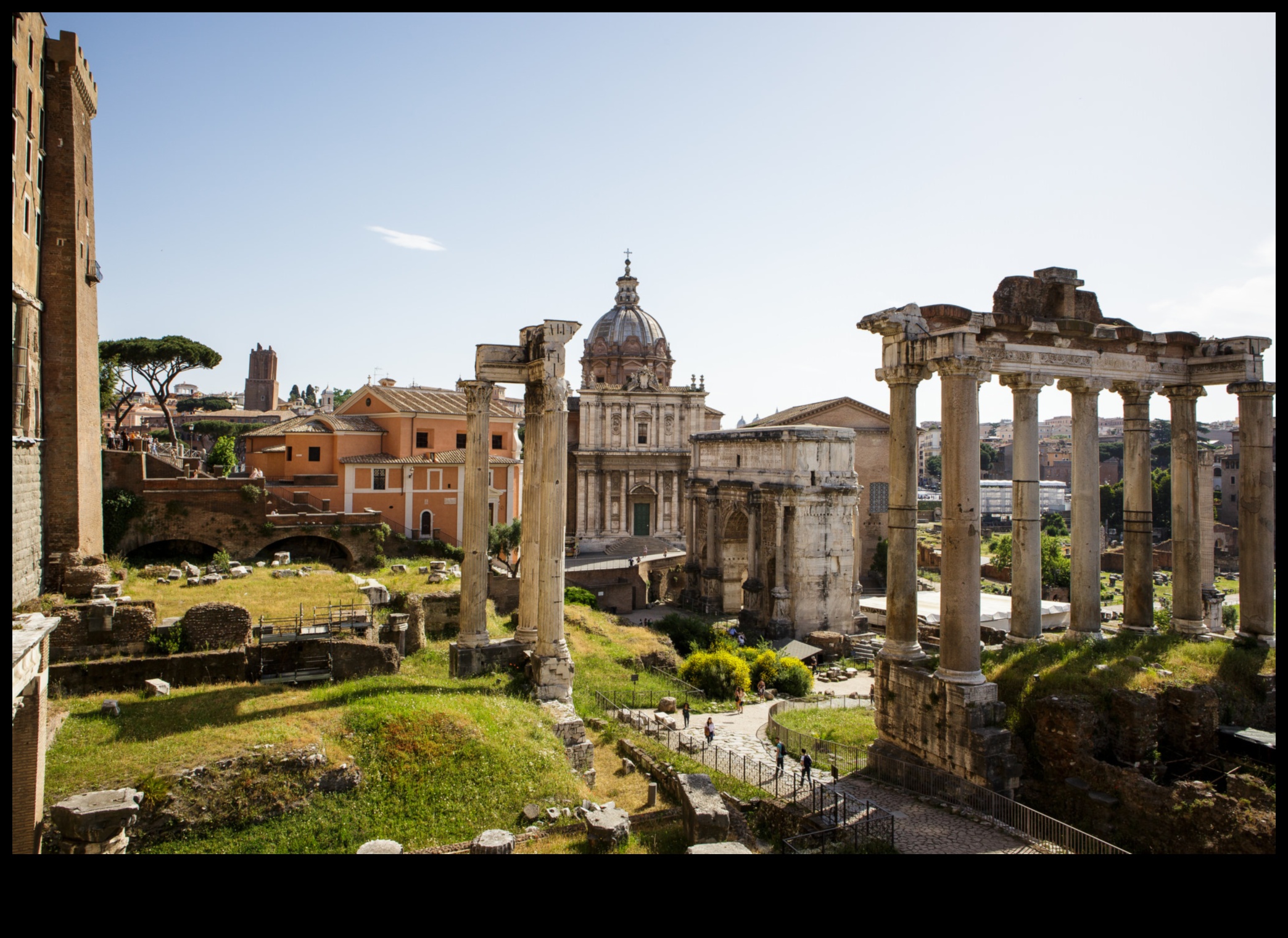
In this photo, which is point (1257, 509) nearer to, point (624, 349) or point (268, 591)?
point (268, 591)

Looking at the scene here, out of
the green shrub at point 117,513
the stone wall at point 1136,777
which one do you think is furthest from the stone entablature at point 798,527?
the green shrub at point 117,513

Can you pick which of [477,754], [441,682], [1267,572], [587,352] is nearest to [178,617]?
[441,682]

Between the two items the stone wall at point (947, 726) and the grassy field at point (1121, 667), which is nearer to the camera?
the stone wall at point (947, 726)

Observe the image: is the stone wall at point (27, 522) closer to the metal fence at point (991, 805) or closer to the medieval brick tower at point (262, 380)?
the metal fence at point (991, 805)

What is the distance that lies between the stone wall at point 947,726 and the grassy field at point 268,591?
505 inches

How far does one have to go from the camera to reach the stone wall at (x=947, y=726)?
1092cm

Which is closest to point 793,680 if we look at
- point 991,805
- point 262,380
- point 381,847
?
point 991,805

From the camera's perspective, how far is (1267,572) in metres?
13.4

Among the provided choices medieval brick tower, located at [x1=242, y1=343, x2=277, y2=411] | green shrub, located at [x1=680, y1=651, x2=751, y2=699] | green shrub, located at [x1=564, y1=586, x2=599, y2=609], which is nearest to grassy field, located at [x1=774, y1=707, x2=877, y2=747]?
green shrub, located at [x1=680, y1=651, x2=751, y2=699]

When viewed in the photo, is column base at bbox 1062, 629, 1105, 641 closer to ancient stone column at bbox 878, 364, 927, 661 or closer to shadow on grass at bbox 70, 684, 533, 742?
ancient stone column at bbox 878, 364, 927, 661

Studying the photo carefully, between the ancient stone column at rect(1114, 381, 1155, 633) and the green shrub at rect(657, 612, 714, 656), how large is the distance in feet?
49.8

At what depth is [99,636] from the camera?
15.1 metres

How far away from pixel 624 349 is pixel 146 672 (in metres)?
37.1

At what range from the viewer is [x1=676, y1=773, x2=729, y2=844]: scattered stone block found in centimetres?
945
